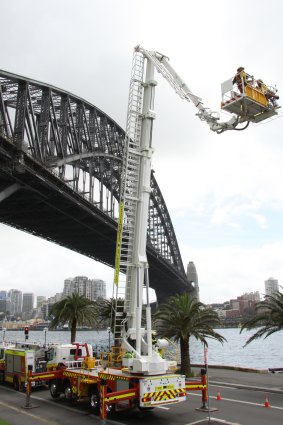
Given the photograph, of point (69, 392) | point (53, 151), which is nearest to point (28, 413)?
point (69, 392)

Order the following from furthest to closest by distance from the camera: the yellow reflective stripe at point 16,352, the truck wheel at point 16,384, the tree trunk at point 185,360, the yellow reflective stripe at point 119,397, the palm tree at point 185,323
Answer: the palm tree at point 185,323 → the tree trunk at point 185,360 → the truck wheel at point 16,384 → the yellow reflective stripe at point 16,352 → the yellow reflective stripe at point 119,397

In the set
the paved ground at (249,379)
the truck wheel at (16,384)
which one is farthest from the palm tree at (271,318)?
the truck wheel at (16,384)

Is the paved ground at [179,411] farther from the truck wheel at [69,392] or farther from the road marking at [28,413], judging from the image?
the truck wheel at [69,392]

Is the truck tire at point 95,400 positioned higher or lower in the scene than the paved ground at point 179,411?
higher

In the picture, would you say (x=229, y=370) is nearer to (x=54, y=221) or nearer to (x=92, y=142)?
(x=54, y=221)

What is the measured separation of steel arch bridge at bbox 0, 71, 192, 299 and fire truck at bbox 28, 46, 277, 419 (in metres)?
22.9

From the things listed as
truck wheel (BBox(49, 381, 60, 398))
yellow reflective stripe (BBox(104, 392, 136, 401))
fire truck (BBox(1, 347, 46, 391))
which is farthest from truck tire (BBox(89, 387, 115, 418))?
fire truck (BBox(1, 347, 46, 391))

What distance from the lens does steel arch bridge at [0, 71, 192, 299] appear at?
45.0 m

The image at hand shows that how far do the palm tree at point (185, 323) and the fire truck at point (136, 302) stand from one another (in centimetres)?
1027

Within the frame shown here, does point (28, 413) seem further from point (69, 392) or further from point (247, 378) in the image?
point (247, 378)

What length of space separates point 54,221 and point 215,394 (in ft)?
171

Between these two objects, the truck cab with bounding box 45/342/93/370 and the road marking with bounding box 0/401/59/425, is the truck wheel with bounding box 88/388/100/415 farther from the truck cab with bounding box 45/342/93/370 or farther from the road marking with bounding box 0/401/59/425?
the truck cab with bounding box 45/342/93/370

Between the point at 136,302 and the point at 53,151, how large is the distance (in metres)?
46.3

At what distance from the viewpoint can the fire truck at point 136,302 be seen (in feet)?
49.6
